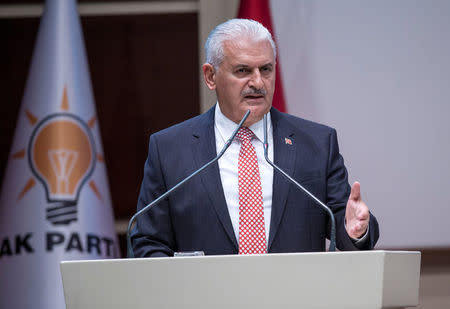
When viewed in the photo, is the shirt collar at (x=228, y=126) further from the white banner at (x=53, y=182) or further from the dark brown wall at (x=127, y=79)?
the dark brown wall at (x=127, y=79)

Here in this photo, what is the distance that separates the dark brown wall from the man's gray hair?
203 centimetres

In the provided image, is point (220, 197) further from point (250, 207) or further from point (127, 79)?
point (127, 79)

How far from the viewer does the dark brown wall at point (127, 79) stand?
173 inches

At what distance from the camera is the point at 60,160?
11.2 ft

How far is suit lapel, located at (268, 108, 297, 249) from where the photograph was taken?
2.20 metres

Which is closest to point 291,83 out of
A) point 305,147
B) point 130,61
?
point 130,61

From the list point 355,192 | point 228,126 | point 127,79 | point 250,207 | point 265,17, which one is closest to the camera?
point 355,192

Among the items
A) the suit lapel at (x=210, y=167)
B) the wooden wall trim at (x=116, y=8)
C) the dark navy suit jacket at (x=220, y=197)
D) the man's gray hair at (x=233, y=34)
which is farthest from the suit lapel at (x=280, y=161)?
the wooden wall trim at (x=116, y=8)

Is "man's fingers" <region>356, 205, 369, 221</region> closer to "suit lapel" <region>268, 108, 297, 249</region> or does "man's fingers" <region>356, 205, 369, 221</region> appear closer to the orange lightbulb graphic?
"suit lapel" <region>268, 108, 297, 249</region>

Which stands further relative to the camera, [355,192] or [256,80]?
[256,80]

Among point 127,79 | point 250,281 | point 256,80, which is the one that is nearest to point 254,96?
point 256,80

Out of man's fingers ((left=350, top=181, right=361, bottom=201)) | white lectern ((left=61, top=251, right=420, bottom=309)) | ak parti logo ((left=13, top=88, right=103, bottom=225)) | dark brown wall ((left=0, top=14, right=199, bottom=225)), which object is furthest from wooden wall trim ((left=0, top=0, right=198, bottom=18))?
white lectern ((left=61, top=251, right=420, bottom=309))

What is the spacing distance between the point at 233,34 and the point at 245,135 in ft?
1.18

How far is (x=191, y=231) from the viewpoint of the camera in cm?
226
